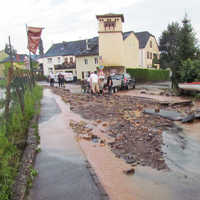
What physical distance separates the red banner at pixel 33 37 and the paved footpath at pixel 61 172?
36.3 feet

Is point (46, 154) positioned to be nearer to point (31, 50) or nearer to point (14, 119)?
point (14, 119)

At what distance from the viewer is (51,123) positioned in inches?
313

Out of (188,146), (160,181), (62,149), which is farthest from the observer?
(188,146)

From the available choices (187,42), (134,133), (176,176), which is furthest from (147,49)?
(176,176)

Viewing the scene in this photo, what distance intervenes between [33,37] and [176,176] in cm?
1474

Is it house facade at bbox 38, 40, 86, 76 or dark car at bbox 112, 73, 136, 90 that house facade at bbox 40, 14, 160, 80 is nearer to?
house facade at bbox 38, 40, 86, 76

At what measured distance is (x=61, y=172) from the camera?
4125 mm

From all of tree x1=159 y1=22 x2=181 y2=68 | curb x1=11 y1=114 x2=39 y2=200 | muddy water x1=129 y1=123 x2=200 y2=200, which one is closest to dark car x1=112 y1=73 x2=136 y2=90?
muddy water x1=129 y1=123 x2=200 y2=200

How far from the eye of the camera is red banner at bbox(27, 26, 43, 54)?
1568cm

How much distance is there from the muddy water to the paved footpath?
88 centimetres

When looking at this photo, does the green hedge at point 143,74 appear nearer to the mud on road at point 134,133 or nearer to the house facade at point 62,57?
the house facade at point 62,57

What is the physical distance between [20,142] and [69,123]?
9.45ft

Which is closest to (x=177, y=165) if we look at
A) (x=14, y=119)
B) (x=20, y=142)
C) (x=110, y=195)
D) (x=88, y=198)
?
(x=110, y=195)

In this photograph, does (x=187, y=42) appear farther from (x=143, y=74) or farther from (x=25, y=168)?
(x=25, y=168)
